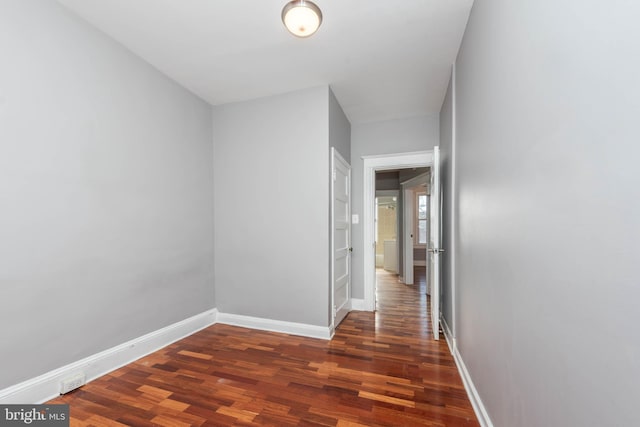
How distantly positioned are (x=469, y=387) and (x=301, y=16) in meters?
2.90

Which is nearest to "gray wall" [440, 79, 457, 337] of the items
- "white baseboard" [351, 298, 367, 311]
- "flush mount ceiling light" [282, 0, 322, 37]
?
"white baseboard" [351, 298, 367, 311]

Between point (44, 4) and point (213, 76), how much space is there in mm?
1312

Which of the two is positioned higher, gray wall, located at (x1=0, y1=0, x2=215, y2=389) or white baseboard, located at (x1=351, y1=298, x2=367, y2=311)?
gray wall, located at (x1=0, y1=0, x2=215, y2=389)

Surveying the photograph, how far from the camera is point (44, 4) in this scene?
1.94m

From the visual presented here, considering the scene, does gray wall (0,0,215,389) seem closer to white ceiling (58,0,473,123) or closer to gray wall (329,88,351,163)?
white ceiling (58,0,473,123)

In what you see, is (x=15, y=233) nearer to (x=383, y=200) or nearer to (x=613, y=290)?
(x=613, y=290)

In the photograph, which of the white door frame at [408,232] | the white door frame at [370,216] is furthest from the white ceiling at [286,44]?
the white door frame at [408,232]

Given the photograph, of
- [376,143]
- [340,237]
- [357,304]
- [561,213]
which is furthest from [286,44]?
[357,304]

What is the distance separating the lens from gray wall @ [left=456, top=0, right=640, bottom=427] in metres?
0.67

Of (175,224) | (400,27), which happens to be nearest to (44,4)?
(175,224)

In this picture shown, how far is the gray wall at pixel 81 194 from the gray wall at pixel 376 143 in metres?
2.37

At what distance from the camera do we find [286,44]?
2449 millimetres

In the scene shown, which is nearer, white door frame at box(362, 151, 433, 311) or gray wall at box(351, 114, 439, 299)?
gray wall at box(351, 114, 439, 299)

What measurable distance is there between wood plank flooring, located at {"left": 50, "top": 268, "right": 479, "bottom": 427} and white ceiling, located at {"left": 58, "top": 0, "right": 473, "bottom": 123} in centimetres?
290
